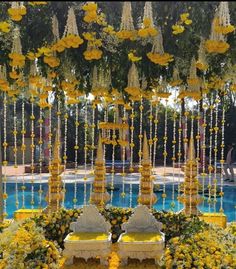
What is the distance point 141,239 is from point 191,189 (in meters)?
1.49

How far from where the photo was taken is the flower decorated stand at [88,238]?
444cm

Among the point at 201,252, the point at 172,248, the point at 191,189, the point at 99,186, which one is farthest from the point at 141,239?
the point at 191,189

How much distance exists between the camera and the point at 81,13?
12.3 ft

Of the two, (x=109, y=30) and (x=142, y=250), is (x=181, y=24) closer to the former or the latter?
(x=109, y=30)

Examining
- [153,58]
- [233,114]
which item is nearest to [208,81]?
[153,58]

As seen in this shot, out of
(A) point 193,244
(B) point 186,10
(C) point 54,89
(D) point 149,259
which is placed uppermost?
(B) point 186,10

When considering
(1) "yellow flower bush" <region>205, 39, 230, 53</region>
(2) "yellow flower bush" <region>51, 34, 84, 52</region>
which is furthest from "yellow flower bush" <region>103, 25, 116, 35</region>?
(1) "yellow flower bush" <region>205, 39, 230, 53</region>

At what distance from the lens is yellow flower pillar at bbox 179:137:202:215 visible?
19.0 feet

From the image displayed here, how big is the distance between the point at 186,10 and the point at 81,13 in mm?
909

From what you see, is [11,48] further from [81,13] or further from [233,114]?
[233,114]

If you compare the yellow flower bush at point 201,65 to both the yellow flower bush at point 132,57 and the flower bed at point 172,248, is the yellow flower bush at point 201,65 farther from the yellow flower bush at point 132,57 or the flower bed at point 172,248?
the flower bed at point 172,248

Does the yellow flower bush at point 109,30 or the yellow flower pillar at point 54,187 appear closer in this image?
the yellow flower bush at point 109,30

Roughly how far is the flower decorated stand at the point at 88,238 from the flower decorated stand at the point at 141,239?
0.58 ft

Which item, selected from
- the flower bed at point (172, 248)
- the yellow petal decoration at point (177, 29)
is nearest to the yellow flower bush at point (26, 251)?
the flower bed at point (172, 248)
